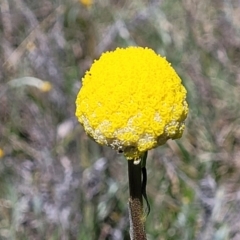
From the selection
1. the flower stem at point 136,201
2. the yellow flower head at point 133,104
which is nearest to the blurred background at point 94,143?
the flower stem at point 136,201

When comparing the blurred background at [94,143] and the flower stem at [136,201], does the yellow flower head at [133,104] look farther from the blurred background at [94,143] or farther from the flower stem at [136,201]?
the blurred background at [94,143]

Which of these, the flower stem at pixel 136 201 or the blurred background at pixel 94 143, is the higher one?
the blurred background at pixel 94 143

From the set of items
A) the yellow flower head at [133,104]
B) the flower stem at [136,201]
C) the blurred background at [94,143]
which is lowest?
the flower stem at [136,201]

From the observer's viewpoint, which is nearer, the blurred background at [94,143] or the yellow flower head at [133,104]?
the yellow flower head at [133,104]

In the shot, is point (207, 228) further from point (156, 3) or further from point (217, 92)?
point (156, 3)

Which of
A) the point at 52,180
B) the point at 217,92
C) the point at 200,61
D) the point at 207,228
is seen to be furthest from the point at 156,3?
the point at 207,228

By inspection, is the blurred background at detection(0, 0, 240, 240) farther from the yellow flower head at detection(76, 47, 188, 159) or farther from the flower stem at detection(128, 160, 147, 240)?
the yellow flower head at detection(76, 47, 188, 159)
